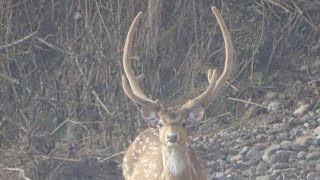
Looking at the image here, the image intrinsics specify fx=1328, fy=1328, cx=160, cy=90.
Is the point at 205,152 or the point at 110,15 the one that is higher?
the point at 110,15

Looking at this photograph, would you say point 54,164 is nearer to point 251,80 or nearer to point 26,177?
point 26,177

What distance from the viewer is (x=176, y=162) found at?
928cm

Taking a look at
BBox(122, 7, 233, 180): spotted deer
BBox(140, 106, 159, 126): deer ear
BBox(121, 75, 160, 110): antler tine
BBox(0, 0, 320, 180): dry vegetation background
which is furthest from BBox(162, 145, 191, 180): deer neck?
BBox(0, 0, 320, 180): dry vegetation background

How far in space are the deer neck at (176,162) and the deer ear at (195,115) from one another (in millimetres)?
263

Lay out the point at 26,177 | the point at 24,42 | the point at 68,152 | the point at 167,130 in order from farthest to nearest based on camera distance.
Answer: the point at 24,42 → the point at 68,152 → the point at 26,177 → the point at 167,130

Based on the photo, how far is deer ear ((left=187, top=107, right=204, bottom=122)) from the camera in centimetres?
948

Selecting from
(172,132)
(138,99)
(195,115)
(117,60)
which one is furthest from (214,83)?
(117,60)

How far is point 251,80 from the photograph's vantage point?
1373 cm

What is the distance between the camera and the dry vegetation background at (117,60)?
42.5 ft

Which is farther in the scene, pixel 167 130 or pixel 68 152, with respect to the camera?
pixel 68 152

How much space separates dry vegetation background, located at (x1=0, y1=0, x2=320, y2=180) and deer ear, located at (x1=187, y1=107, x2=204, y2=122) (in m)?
2.94

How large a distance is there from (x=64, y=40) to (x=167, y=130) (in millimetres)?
4471

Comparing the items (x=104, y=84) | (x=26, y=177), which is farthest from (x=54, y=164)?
(x=104, y=84)

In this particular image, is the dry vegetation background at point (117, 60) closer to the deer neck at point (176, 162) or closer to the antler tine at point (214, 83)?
the antler tine at point (214, 83)
